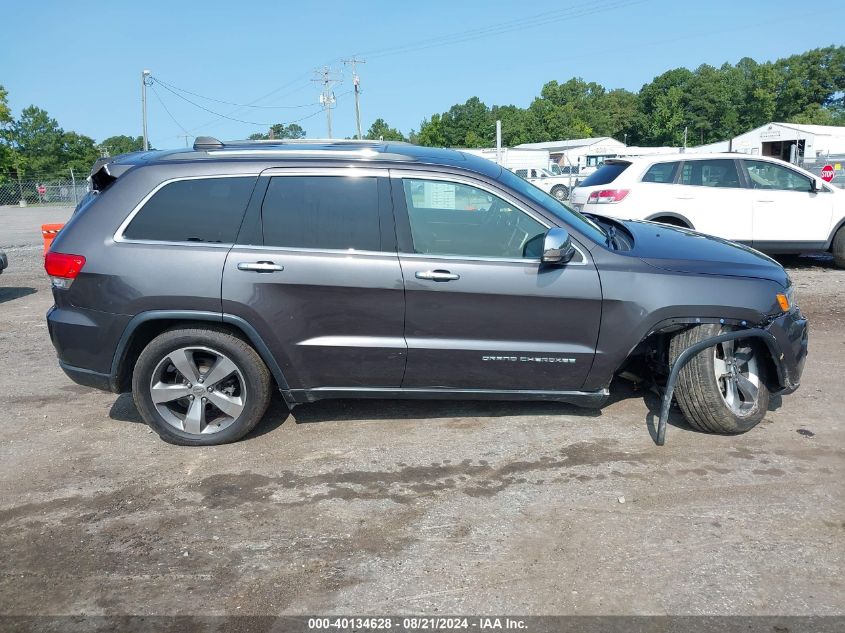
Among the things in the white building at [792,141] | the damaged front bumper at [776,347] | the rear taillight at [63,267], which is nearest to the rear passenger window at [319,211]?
the rear taillight at [63,267]

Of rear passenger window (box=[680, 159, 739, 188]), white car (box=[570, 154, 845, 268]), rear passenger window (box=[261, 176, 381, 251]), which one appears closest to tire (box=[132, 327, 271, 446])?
rear passenger window (box=[261, 176, 381, 251])

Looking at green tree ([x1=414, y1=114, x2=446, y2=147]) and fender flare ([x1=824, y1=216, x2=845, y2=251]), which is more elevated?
green tree ([x1=414, y1=114, x2=446, y2=147])

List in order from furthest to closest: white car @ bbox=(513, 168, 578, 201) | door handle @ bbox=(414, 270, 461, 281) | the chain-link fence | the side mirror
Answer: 1. the chain-link fence
2. white car @ bbox=(513, 168, 578, 201)
3. door handle @ bbox=(414, 270, 461, 281)
4. the side mirror

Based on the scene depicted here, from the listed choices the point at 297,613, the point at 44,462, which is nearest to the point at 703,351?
the point at 297,613

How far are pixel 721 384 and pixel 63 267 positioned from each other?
13.6 feet

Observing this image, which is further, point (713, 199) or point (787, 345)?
point (713, 199)

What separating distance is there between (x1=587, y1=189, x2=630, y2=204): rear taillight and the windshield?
16.5ft

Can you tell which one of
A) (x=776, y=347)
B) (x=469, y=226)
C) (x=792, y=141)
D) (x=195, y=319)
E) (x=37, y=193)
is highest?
(x=792, y=141)

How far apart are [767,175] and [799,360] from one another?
245 inches

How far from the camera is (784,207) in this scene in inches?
373

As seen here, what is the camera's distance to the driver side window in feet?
13.6

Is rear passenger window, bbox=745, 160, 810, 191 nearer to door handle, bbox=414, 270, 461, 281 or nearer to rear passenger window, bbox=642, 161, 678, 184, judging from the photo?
rear passenger window, bbox=642, 161, 678, 184

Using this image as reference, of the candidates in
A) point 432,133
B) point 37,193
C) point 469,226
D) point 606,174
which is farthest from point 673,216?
point 432,133

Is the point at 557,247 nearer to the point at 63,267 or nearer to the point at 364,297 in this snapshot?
the point at 364,297
